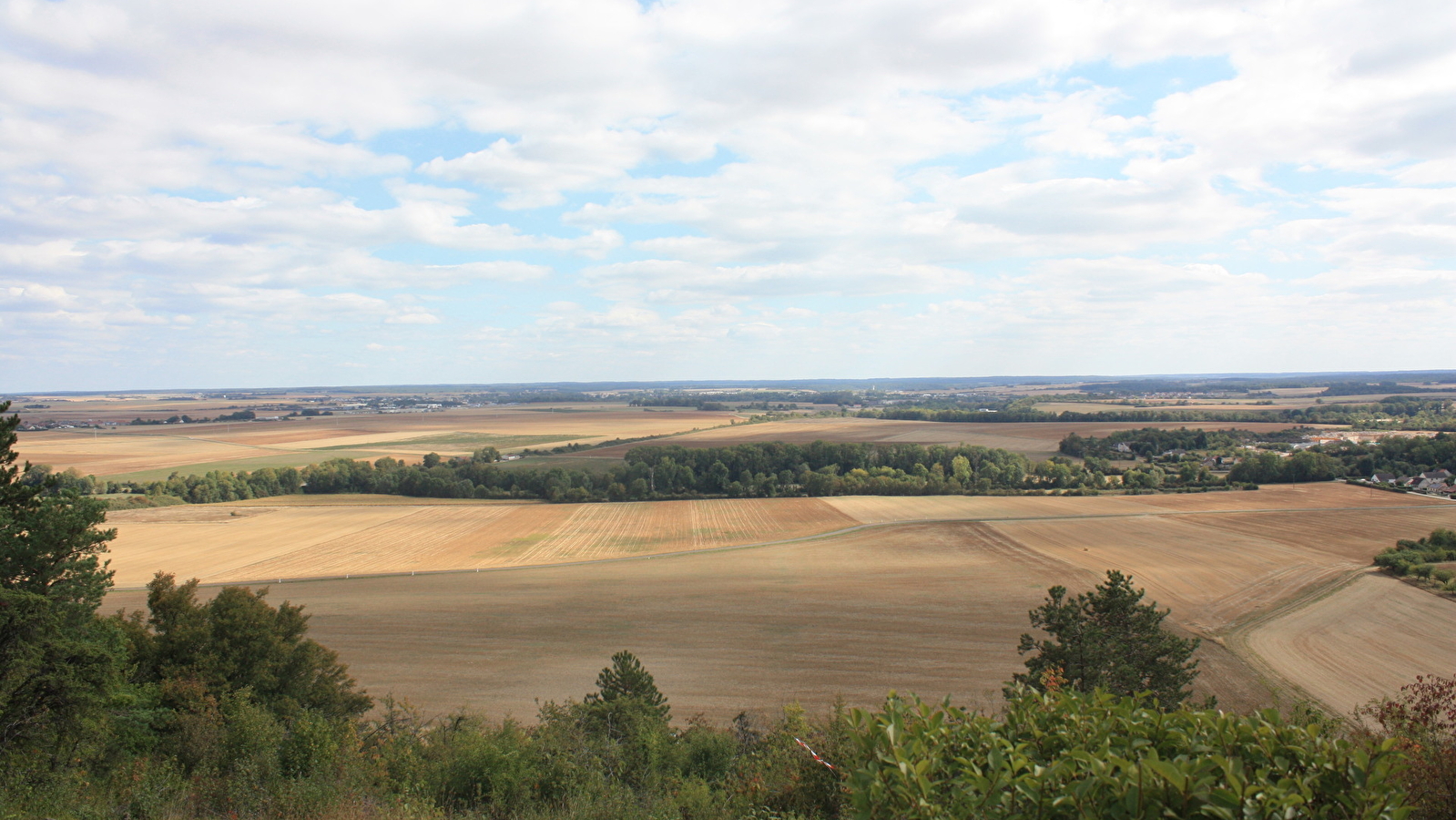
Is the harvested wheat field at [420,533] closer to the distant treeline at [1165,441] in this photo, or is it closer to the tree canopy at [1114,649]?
the tree canopy at [1114,649]

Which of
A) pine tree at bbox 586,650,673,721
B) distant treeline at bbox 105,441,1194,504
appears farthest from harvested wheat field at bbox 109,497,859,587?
pine tree at bbox 586,650,673,721

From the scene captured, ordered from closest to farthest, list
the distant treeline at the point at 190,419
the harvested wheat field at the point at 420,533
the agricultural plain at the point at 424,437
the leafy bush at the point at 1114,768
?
the leafy bush at the point at 1114,768 < the harvested wheat field at the point at 420,533 < the agricultural plain at the point at 424,437 < the distant treeline at the point at 190,419

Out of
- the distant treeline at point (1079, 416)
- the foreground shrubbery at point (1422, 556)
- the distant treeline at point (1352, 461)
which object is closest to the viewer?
the foreground shrubbery at point (1422, 556)

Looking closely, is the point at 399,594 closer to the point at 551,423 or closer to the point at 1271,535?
the point at 1271,535

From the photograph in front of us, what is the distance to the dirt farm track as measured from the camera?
84.4 feet

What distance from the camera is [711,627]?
31.7 meters

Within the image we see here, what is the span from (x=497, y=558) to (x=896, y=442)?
6235 cm

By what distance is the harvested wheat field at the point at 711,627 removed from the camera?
81.3 ft

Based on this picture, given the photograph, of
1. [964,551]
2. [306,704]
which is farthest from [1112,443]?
[306,704]

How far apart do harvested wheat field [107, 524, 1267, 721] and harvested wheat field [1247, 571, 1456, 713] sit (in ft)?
7.52

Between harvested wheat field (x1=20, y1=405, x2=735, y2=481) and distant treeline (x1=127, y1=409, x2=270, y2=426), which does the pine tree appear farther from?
distant treeline (x1=127, y1=409, x2=270, y2=426)

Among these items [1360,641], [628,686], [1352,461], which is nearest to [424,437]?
[628,686]

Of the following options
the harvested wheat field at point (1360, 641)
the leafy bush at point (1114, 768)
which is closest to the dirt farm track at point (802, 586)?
the harvested wheat field at point (1360, 641)

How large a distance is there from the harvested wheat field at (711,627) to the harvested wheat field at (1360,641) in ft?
7.52
